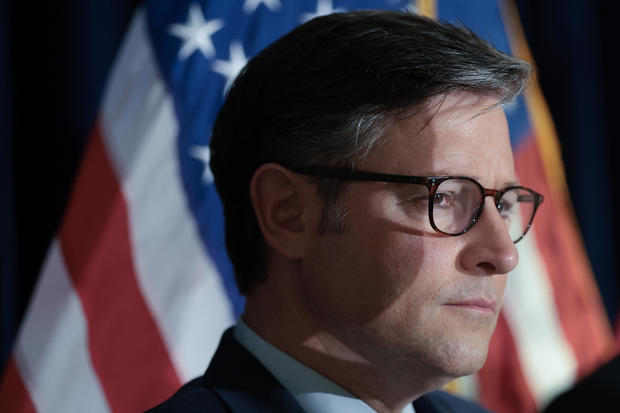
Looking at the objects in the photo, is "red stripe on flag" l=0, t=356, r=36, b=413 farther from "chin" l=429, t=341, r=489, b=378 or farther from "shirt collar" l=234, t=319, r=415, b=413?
"chin" l=429, t=341, r=489, b=378

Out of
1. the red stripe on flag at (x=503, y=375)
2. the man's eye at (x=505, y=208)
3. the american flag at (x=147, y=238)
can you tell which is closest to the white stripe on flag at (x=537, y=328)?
the red stripe on flag at (x=503, y=375)

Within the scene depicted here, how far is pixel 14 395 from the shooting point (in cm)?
141

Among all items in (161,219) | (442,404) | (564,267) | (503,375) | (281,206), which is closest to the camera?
(281,206)

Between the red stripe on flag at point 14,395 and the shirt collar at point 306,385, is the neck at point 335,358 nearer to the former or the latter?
the shirt collar at point 306,385

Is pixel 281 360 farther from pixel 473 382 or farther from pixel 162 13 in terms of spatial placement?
pixel 473 382

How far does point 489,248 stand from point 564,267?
1.27 metres

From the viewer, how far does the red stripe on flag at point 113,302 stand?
1.41 m

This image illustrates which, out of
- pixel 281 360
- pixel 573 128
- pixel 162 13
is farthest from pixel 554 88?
pixel 281 360

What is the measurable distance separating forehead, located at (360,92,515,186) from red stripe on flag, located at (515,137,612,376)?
45.1 inches

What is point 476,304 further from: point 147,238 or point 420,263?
point 147,238

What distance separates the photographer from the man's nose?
2.89 ft

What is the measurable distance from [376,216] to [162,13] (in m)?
0.91

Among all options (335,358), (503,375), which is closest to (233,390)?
(335,358)

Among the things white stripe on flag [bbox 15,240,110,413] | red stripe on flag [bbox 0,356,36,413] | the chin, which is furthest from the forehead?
red stripe on flag [bbox 0,356,36,413]
